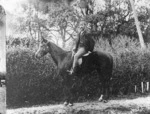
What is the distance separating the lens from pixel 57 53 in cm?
314

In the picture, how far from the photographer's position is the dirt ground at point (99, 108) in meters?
2.86

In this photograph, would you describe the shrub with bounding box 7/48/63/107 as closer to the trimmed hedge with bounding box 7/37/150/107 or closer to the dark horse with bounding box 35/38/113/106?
the trimmed hedge with bounding box 7/37/150/107

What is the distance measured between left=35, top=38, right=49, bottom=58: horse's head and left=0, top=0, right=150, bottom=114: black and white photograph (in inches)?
0.4

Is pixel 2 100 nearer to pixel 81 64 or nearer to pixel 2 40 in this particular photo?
Answer: pixel 2 40

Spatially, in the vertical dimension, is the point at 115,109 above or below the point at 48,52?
below

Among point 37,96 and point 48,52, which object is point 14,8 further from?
point 37,96

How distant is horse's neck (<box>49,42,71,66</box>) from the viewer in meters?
3.09

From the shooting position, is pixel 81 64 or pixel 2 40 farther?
pixel 81 64

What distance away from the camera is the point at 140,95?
3264mm

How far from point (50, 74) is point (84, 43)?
56 cm

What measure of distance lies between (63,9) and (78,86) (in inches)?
34.6

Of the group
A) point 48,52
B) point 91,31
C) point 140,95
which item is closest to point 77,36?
point 91,31

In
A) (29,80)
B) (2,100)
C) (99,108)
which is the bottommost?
(99,108)

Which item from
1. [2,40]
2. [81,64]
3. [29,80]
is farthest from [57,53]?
[2,40]
